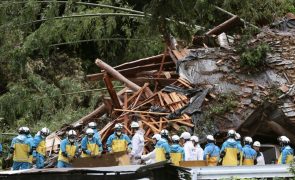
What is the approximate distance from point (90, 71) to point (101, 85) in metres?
2.58

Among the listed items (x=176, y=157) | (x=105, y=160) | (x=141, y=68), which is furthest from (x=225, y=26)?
(x=105, y=160)

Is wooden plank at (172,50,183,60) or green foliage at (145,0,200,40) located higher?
wooden plank at (172,50,183,60)

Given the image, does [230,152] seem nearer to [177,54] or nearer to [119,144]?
[119,144]

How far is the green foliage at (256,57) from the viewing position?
72.0 ft

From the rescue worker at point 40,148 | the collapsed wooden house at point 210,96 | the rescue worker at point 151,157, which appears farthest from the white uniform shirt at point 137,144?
the rescue worker at point 40,148

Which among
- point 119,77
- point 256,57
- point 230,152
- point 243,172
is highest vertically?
point 256,57

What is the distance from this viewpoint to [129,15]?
2597 centimetres

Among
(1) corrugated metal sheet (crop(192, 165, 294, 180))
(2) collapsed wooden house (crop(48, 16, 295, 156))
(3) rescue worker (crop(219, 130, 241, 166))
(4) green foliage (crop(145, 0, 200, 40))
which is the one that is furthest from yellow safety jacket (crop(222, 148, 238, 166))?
(1) corrugated metal sheet (crop(192, 165, 294, 180))

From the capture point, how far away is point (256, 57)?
22.0 meters

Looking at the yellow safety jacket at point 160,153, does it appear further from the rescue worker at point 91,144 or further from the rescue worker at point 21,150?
the rescue worker at point 21,150

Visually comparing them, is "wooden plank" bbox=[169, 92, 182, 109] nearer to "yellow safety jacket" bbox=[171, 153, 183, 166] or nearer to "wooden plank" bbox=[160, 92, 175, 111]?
"wooden plank" bbox=[160, 92, 175, 111]

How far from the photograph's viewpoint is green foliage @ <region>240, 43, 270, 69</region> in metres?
21.9

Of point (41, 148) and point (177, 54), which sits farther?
point (177, 54)

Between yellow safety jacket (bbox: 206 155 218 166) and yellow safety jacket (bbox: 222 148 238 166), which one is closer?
yellow safety jacket (bbox: 222 148 238 166)
